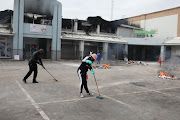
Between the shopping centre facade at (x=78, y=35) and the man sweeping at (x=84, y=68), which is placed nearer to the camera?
the man sweeping at (x=84, y=68)

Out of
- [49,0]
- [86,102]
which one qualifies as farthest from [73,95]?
[49,0]

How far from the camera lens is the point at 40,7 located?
2097 centimetres

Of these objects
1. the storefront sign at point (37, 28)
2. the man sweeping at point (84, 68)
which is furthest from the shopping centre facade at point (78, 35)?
the man sweeping at point (84, 68)

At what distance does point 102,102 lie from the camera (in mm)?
5559

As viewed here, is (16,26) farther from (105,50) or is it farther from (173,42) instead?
(173,42)

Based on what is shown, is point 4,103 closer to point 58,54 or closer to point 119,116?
point 119,116

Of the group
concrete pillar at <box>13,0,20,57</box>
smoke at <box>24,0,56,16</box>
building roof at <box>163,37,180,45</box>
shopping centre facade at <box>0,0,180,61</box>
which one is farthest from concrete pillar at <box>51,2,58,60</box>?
building roof at <box>163,37,180,45</box>

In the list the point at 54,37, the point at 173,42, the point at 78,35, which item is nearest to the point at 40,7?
the point at 54,37

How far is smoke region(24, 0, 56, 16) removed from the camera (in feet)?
67.2

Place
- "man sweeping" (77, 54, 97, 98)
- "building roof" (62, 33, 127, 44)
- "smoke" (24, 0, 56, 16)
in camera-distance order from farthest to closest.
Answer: "building roof" (62, 33, 127, 44) → "smoke" (24, 0, 56, 16) → "man sweeping" (77, 54, 97, 98)

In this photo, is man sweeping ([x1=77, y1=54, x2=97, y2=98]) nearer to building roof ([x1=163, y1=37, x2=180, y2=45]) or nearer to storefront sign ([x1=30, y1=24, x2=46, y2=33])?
storefront sign ([x1=30, y1=24, x2=46, y2=33])

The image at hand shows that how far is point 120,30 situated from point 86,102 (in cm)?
2790

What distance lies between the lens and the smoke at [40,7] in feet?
67.2

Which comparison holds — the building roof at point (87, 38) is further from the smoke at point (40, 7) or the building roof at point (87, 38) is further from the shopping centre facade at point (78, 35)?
the smoke at point (40, 7)
